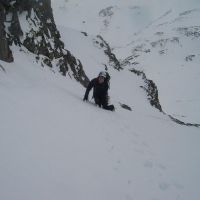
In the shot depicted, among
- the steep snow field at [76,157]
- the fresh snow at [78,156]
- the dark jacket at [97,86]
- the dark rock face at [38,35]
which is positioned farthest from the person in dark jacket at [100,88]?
the dark rock face at [38,35]

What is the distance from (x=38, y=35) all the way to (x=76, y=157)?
14134mm

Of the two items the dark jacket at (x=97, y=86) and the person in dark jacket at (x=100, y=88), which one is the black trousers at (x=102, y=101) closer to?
the person in dark jacket at (x=100, y=88)

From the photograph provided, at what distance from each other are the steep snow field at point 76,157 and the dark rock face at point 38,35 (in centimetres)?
523

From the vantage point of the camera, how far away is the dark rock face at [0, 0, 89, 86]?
15.2 metres

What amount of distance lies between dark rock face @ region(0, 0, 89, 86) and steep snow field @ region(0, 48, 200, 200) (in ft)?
17.2

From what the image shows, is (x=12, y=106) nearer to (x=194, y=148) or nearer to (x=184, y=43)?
(x=194, y=148)

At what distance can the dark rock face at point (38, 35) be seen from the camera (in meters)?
15.2

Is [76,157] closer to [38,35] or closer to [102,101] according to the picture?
[102,101]

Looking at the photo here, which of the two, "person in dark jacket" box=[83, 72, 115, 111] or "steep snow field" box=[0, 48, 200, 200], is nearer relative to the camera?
"steep snow field" box=[0, 48, 200, 200]

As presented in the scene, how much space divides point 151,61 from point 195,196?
13976 cm

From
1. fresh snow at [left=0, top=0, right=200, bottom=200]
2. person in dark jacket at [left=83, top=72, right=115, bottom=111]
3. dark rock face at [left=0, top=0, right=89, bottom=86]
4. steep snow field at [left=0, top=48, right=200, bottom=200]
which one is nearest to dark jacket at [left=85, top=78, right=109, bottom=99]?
person in dark jacket at [left=83, top=72, right=115, bottom=111]

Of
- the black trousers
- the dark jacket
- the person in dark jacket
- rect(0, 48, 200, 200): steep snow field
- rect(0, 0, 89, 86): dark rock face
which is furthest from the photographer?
rect(0, 0, 89, 86): dark rock face

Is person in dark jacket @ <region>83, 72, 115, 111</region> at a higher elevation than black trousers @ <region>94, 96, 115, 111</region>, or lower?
higher

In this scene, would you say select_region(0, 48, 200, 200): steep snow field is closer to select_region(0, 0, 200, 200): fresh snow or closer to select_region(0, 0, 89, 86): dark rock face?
select_region(0, 0, 200, 200): fresh snow
